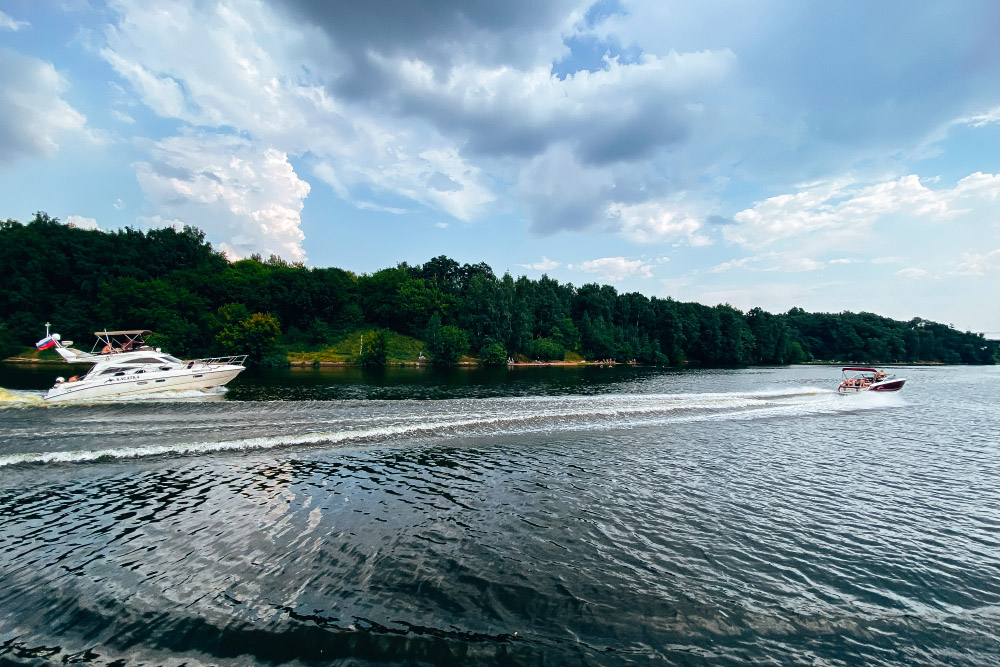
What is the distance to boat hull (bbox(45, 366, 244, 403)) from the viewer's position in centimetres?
2730

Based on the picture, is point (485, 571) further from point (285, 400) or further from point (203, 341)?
point (203, 341)

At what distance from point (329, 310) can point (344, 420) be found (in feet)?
A: 291

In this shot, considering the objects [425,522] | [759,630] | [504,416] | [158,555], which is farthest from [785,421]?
[158,555]

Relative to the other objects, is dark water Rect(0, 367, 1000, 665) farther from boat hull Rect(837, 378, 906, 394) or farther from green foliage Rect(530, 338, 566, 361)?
green foliage Rect(530, 338, 566, 361)

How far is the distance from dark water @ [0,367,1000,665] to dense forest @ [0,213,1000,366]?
6362 centimetres

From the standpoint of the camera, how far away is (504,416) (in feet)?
81.0

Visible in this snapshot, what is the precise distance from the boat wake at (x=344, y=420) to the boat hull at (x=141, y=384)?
5.42ft

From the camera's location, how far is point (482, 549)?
30.1ft

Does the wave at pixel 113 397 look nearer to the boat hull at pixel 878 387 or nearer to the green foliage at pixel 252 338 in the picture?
the green foliage at pixel 252 338

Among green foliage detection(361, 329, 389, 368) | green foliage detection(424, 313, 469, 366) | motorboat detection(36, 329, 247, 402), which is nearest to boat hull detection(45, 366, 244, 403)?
motorboat detection(36, 329, 247, 402)

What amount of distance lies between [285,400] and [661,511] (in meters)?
26.2

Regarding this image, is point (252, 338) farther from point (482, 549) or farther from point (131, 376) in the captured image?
point (482, 549)

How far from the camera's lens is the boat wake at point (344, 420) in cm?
1641

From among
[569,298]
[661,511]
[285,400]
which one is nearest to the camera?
[661,511]
